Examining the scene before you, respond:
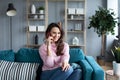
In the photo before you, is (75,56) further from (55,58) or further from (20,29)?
(20,29)

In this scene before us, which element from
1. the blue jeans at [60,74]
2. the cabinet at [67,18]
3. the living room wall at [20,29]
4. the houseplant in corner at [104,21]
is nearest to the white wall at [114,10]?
the living room wall at [20,29]

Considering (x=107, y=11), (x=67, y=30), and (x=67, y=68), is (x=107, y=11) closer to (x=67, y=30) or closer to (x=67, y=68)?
(x=67, y=30)

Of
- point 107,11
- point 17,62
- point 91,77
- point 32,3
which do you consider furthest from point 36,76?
point 32,3

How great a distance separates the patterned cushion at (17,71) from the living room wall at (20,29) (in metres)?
3.31

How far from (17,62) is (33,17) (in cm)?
316

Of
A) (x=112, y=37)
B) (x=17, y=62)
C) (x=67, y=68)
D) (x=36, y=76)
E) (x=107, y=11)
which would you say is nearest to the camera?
(x=67, y=68)

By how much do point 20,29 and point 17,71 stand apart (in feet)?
11.3

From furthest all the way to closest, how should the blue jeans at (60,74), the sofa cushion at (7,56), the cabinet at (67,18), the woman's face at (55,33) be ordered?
the cabinet at (67,18) < the sofa cushion at (7,56) < the woman's face at (55,33) < the blue jeans at (60,74)

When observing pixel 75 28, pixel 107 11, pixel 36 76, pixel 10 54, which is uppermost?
pixel 107 11

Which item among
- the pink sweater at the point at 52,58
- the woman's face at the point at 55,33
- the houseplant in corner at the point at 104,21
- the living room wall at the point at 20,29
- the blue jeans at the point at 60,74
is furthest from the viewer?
the living room wall at the point at 20,29

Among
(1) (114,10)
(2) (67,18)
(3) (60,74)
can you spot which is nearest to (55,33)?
(3) (60,74)

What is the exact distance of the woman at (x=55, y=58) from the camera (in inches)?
103

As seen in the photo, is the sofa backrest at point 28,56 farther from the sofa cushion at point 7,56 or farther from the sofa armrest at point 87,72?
the sofa armrest at point 87,72

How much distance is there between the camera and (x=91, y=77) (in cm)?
268
